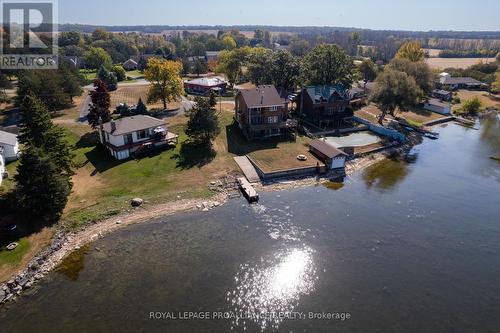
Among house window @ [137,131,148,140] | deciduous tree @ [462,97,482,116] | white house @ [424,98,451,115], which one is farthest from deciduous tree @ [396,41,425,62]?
house window @ [137,131,148,140]

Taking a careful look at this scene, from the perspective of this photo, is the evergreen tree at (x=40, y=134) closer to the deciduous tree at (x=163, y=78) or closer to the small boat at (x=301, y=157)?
the deciduous tree at (x=163, y=78)

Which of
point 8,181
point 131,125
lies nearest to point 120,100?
point 131,125

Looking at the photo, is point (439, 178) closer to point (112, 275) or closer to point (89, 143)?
point (112, 275)

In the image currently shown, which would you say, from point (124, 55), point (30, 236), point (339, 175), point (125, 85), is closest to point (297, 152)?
point (339, 175)

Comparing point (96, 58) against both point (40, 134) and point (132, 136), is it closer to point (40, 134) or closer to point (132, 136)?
Result: point (132, 136)

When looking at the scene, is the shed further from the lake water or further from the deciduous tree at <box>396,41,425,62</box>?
the deciduous tree at <box>396,41,425,62</box>

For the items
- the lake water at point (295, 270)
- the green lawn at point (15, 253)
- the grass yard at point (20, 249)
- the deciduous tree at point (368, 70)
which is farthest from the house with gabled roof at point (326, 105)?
the green lawn at point (15, 253)
